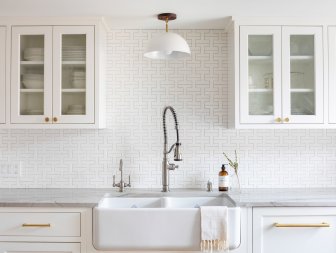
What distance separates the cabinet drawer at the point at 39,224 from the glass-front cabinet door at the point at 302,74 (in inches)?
62.0

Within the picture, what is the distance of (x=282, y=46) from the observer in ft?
8.60

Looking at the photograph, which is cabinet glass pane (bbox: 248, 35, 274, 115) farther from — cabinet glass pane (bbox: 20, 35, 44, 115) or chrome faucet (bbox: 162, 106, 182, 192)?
Result: cabinet glass pane (bbox: 20, 35, 44, 115)

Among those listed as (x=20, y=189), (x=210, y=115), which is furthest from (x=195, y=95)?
(x=20, y=189)

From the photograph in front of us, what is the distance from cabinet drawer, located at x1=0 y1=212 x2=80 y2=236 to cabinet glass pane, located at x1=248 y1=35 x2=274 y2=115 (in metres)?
1.40

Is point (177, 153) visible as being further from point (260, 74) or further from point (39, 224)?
point (39, 224)

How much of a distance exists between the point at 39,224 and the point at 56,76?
101 centimetres

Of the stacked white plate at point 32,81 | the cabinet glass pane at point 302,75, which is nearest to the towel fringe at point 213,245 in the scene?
the cabinet glass pane at point 302,75

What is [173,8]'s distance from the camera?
2486 mm

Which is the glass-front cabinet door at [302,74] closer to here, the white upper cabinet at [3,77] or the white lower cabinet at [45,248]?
the white lower cabinet at [45,248]

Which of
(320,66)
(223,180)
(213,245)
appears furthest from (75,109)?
(320,66)

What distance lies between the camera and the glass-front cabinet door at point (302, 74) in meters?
2.61

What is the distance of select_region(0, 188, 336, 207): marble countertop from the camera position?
2.25 m

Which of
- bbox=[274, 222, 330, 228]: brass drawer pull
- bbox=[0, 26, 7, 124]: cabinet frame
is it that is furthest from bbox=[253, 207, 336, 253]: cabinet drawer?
bbox=[0, 26, 7, 124]: cabinet frame

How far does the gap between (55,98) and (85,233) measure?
96 cm
